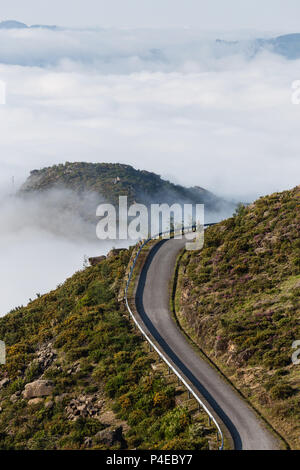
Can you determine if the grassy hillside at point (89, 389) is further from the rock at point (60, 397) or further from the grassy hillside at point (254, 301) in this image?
the grassy hillside at point (254, 301)

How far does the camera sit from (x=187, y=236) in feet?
202

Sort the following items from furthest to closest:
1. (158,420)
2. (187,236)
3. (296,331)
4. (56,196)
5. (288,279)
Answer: (56,196) < (187,236) < (288,279) < (296,331) < (158,420)

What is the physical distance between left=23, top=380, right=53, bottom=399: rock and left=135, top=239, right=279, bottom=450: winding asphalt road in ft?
24.7

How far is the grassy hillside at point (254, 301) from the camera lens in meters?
33.2

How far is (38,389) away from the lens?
37.7 metres

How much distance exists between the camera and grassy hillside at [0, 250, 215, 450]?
3075cm

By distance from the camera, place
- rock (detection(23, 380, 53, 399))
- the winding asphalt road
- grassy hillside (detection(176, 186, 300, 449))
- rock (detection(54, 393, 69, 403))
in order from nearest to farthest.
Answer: the winding asphalt road → grassy hillside (detection(176, 186, 300, 449)) → rock (detection(54, 393, 69, 403)) → rock (detection(23, 380, 53, 399))

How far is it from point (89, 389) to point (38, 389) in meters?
3.57

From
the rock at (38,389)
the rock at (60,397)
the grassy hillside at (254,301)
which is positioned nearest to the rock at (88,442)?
the rock at (60,397)

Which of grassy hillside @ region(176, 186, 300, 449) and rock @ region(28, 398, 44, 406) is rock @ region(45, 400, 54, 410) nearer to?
rock @ region(28, 398, 44, 406)

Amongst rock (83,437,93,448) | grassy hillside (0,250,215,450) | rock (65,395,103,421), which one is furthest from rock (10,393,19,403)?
rock (83,437,93,448)
